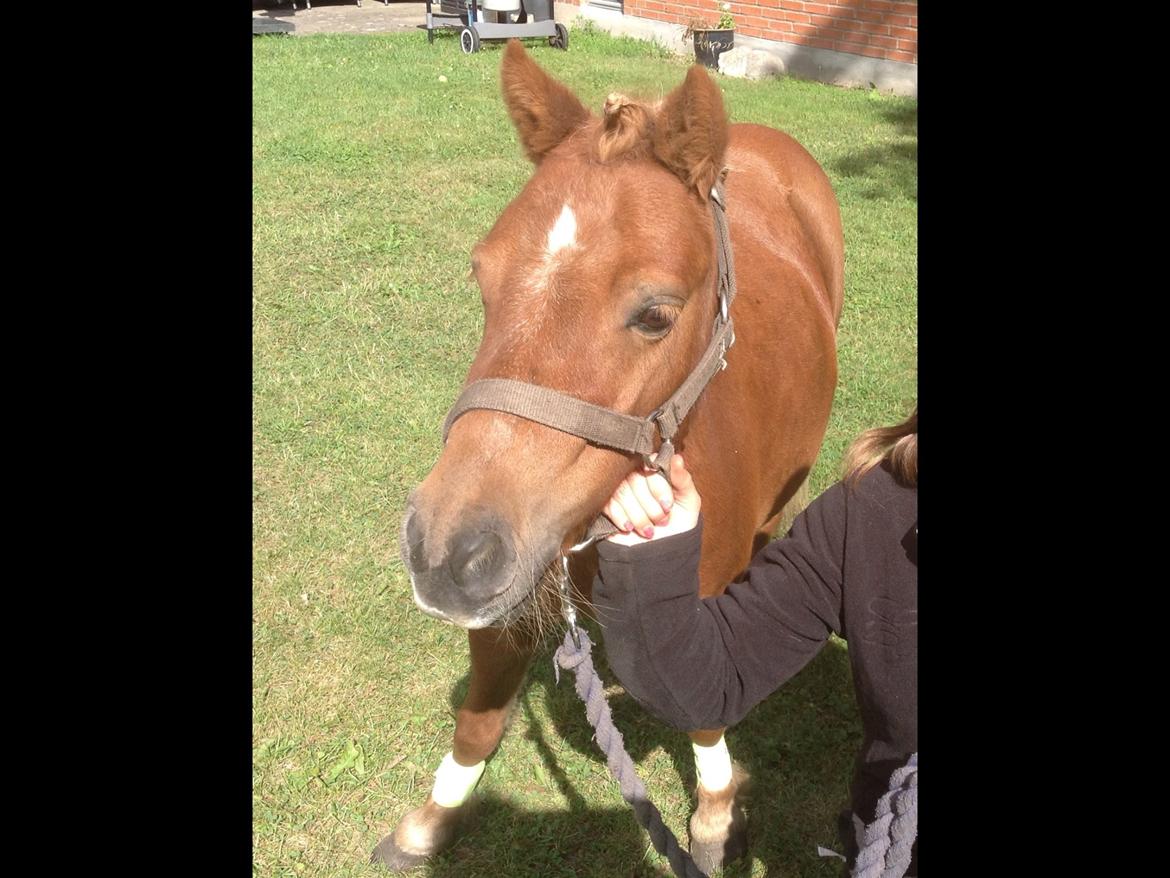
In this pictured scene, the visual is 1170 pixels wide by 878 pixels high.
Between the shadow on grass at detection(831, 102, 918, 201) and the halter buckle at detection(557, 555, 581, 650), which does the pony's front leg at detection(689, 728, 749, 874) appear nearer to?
the halter buckle at detection(557, 555, 581, 650)

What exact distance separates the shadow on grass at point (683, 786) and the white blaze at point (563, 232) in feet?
6.59

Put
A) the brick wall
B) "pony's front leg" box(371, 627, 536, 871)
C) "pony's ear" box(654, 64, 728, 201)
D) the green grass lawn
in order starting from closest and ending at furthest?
"pony's ear" box(654, 64, 728, 201), "pony's front leg" box(371, 627, 536, 871), the green grass lawn, the brick wall

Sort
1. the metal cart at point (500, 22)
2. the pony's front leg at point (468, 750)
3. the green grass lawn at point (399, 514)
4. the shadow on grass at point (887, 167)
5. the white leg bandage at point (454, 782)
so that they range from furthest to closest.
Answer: the metal cart at point (500, 22) → the shadow on grass at point (887, 167) → the green grass lawn at point (399, 514) → the white leg bandage at point (454, 782) → the pony's front leg at point (468, 750)

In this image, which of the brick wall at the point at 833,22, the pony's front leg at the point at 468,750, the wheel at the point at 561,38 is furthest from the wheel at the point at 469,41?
the pony's front leg at the point at 468,750

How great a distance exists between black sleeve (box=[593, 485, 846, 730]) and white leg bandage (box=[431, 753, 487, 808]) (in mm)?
1233

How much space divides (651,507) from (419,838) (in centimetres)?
172

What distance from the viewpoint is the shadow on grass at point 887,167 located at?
8.39 m

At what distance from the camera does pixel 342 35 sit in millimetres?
15352

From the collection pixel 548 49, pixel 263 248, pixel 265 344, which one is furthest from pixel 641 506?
pixel 548 49

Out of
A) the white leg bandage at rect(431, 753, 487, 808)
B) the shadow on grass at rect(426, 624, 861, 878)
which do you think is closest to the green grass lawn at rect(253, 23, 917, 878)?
the shadow on grass at rect(426, 624, 861, 878)

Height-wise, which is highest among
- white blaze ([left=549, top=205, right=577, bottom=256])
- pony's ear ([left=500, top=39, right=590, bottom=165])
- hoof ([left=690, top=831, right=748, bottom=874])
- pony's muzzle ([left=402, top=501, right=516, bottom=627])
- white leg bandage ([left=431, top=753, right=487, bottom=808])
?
pony's ear ([left=500, top=39, right=590, bottom=165])

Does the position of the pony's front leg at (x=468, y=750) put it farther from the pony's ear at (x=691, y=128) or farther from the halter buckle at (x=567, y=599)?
the pony's ear at (x=691, y=128)

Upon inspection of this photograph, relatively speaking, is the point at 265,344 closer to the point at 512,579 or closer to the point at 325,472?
the point at 325,472

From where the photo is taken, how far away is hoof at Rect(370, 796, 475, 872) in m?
2.89
